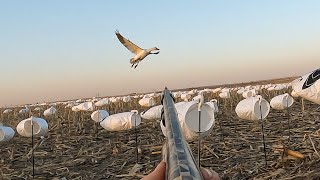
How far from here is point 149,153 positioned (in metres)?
10.9

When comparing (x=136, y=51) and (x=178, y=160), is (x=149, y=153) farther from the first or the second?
(x=178, y=160)

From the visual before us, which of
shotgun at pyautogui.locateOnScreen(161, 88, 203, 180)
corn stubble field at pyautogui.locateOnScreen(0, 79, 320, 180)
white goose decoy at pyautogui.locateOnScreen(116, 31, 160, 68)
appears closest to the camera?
shotgun at pyautogui.locateOnScreen(161, 88, 203, 180)

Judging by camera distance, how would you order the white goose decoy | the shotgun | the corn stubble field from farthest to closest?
the corn stubble field, the white goose decoy, the shotgun

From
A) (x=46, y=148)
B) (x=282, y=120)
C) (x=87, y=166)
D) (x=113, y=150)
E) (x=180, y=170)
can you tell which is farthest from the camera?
(x=282, y=120)

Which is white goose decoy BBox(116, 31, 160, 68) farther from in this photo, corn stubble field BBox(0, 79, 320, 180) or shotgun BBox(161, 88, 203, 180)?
corn stubble field BBox(0, 79, 320, 180)

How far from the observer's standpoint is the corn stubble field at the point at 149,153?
7695 mm

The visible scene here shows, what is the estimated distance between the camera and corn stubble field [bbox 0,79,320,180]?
7.70 meters

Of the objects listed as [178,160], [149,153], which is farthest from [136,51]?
[149,153]

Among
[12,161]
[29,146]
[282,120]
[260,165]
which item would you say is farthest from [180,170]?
[282,120]

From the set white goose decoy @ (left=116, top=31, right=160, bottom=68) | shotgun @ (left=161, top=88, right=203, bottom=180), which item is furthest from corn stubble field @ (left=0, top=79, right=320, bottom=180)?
shotgun @ (left=161, top=88, right=203, bottom=180)

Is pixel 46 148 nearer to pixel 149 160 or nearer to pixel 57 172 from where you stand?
pixel 57 172

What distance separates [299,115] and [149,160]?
897 centimetres

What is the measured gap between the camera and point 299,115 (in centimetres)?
1672

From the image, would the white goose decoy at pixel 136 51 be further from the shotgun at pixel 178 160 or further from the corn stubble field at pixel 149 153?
the corn stubble field at pixel 149 153
